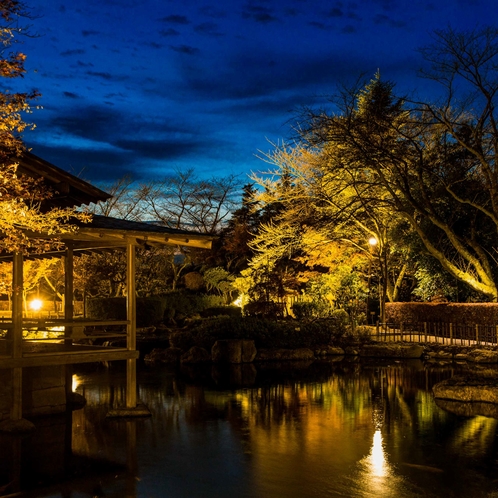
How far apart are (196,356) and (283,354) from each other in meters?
3.12

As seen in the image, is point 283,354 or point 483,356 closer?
point 483,356

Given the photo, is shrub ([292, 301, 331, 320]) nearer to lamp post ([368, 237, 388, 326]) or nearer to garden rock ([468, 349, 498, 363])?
lamp post ([368, 237, 388, 326])

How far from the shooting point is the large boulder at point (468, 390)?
12305mm

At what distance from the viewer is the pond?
6.91 m

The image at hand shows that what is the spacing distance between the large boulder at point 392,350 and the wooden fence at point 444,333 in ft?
3.97

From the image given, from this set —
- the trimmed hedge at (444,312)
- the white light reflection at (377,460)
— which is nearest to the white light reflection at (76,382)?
the white light reflection at (377,460)

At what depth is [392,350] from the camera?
21.7 metres

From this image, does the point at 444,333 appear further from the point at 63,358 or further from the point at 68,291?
the point at 63,358

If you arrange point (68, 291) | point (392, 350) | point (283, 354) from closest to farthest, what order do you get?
1. point (68, 291)
2. point (283, 354)
3. point (392, 350)

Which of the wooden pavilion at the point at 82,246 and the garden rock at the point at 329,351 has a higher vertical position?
the wooden pavilion at the point at 82,246

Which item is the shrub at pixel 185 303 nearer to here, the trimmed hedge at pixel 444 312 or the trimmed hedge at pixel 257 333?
the trimmed hedge at pixel 444 312

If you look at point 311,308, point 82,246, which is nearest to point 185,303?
point 311,308

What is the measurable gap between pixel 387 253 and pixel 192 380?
1569 cm

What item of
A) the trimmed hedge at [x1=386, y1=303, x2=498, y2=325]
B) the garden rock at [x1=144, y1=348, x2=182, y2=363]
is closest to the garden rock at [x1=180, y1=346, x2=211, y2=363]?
the garden rock at [x1=144, y1=348, x2=182, y2=363]
